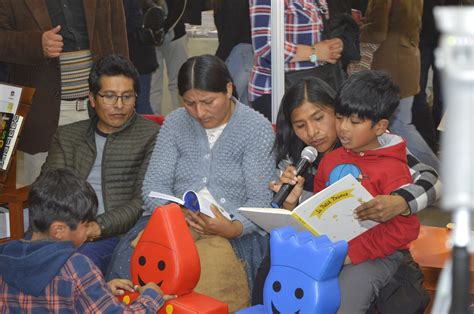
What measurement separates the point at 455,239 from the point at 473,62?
0.23m

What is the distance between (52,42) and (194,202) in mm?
1309

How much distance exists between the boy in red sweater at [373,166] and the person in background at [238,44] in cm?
131

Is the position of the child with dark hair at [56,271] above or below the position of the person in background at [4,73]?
below

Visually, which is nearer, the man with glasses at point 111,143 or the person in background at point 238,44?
the man with glasses at point 111,143

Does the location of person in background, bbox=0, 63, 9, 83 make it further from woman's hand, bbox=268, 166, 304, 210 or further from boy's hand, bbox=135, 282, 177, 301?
boy's hand, bbox=135, 282, 177, 301

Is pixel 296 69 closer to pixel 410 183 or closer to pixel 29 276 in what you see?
pixel 410 183

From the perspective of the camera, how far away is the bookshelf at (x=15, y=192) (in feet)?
11.2

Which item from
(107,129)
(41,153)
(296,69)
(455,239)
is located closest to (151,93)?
(41,153)

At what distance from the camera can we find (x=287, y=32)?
3.73m

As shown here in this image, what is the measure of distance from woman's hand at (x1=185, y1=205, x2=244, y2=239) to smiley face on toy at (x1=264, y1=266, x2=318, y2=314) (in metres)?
0.40

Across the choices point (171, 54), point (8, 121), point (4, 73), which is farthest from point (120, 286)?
point (171, 54)

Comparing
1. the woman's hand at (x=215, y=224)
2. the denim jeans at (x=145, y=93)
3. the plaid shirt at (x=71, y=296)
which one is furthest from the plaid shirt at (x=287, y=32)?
the plaid shirt at (x=71, y=296)

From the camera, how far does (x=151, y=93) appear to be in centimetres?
478

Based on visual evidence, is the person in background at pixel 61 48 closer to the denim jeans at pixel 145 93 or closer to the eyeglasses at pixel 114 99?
the eyeglasses at pixel 114 99
